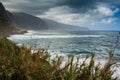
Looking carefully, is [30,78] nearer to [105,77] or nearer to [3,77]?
[3,77]

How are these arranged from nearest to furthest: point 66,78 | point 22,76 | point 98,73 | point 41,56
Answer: point 66,78
point 98,73
point 22,76
point 41,56

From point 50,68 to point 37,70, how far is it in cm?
27

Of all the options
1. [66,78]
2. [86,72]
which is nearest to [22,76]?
[66,78]

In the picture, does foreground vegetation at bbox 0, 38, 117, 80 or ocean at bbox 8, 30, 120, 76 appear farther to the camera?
ocean at bbox 8, 30, 120, 76

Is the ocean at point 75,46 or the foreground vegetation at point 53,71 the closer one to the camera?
Answer: the foreground vegetation at point 53,71

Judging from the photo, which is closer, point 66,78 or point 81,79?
point 66,78

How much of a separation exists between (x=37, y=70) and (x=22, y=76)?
322 mm

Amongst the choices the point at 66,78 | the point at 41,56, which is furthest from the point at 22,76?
the point at 41,56

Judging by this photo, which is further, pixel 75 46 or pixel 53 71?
pixel 75 46

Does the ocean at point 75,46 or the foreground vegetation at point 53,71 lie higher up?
the foreground vegetation at point 53,71

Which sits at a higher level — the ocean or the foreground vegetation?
the foreground vegetation

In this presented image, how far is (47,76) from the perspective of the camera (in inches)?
150

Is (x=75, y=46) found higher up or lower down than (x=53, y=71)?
lower down

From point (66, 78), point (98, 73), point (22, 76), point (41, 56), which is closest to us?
point (66, 78)
